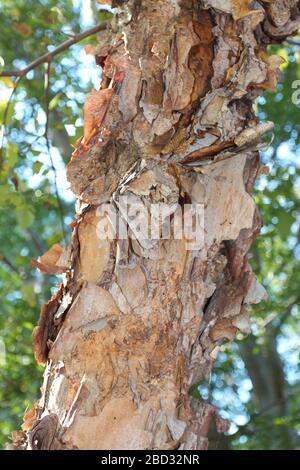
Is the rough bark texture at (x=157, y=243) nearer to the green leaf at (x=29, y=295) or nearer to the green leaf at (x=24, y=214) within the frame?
the green leaf at (x=24, y=214)

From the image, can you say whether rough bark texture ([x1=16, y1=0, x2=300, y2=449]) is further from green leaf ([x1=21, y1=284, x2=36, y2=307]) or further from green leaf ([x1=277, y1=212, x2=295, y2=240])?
green leaf ([x1=277, y1=212, x2=295, y2=240])

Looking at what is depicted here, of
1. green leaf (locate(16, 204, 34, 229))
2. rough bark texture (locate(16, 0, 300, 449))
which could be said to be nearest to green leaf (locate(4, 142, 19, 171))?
green leaf (locate(16, 204, 34, 229))

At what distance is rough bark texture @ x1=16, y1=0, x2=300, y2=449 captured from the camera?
3.88ft

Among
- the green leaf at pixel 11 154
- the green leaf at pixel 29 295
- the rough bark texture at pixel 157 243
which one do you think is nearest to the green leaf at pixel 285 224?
the green leaf at pixel 29 295

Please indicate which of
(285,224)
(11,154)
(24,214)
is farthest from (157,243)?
(285,224)

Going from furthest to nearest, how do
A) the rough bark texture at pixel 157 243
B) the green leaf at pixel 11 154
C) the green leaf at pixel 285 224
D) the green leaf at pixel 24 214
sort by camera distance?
the green leaf at pixel 285 224 → the green leaf at pixel 24 214 → the green leaf at pixel 11 154 → the rough bark texture at pixel 157 243

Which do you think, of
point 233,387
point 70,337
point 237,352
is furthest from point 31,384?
point 70,337

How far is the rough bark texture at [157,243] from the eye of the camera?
118 cm

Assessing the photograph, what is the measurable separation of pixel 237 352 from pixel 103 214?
3.26 m

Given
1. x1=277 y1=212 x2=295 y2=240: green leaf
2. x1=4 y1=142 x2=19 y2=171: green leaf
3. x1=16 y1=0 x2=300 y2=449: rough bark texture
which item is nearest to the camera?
x1=16 y1=0 x2=300 y2=449: rough bark texture

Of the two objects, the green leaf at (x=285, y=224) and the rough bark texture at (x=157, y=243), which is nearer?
the rough bark texture at (x=157, y=243)

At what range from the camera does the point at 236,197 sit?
1347 millimetres

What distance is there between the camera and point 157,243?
4.12 ft

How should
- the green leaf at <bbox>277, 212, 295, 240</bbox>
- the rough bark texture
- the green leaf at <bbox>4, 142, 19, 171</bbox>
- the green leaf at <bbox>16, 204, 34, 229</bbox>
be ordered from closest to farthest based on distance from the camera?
the rough bark texture
the green leaf at <bbox>4, 142, 19, 171</bbox>
the green leaf at <bbox>16, 204, 34, 229</bbox>
the green leaf at <bbox>277, 212, 295, 240</bbox>
